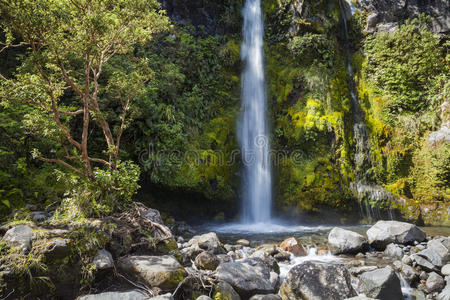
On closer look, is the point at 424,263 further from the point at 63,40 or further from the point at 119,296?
the point at 63,40

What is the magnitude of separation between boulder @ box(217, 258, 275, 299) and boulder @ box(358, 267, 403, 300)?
163cm

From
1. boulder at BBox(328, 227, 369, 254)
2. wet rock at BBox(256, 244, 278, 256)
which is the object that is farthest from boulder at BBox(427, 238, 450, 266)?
wet rock at BBox(256, 244, 278, 256)

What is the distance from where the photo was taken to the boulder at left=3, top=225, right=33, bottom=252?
358cm

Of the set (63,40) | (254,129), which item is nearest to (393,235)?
(254,129)

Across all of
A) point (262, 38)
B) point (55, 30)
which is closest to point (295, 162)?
point (262, 38)

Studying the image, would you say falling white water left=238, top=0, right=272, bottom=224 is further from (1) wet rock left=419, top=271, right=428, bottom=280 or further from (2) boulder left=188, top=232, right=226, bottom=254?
(1) wet rock left=419, top=271, right=428, bottom=280

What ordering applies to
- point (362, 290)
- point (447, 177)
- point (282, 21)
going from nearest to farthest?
point (362, 290) < point (447, 177) < point (282, 21)

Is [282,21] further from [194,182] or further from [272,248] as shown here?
[272,248]

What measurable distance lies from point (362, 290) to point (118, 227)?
425 centimetres

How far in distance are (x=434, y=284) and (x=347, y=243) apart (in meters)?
2.17

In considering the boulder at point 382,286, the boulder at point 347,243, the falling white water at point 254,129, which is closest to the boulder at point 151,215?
the boulder at point 382,286

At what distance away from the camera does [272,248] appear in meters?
7.04

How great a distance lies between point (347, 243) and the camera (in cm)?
708

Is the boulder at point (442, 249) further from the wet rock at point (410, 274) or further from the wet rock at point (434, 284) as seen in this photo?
the wet rock at point (434, 284)
